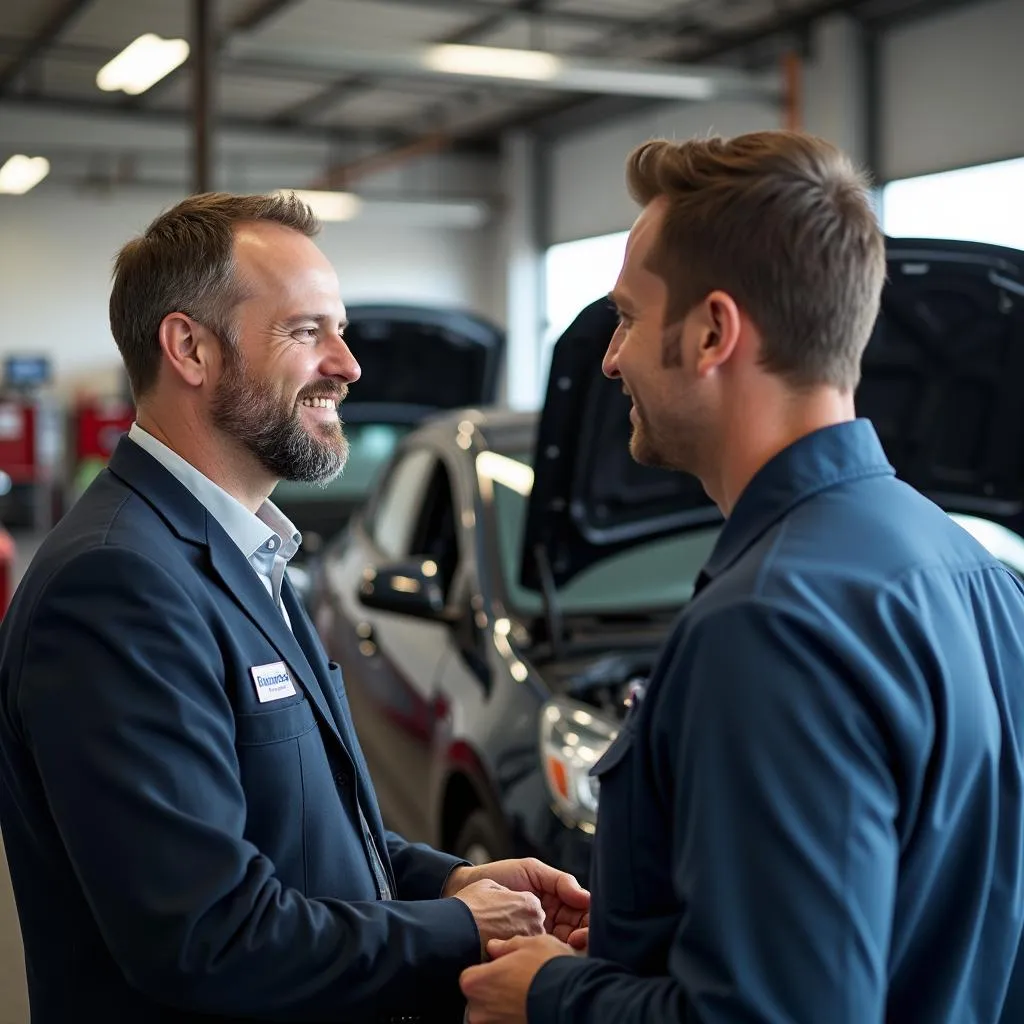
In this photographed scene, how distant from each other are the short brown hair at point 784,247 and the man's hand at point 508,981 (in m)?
0.60

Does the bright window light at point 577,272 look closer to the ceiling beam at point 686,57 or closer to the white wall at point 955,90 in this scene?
the ceiling beam at point 686,57

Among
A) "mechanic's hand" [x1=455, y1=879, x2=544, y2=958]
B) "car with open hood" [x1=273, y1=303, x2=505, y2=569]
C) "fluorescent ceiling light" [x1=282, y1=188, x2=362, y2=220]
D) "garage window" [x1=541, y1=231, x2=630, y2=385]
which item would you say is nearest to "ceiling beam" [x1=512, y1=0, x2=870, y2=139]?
"garage window" [x1=541, y1=231, x2=630, y2=385]

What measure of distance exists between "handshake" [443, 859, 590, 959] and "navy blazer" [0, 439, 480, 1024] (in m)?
0.05

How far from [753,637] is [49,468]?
636 inches

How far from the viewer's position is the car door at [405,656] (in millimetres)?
3859

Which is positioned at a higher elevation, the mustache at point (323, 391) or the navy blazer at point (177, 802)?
the mustache at point (323, 391)

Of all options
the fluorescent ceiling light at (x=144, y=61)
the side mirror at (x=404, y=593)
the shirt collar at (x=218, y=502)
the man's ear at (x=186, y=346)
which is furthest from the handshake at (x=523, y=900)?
the fluorescent ceiling light at (x=144, y=61)

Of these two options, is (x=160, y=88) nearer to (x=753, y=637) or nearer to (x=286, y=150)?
(x=286, y=150)

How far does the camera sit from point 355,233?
1764cm

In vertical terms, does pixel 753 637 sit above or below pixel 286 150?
below

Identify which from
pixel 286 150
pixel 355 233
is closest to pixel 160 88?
pixel 286 150

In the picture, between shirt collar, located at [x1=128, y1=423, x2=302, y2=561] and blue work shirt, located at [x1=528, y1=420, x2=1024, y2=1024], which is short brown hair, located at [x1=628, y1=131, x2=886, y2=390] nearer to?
blue work shirt, located at [x1=528, y1=420, x2=1024, y2=1024]

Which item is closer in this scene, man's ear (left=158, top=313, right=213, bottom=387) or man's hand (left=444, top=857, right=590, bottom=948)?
man's ear (left=158, top=313, right=213, bottom=387)

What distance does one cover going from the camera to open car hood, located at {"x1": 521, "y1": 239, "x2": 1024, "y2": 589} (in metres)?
3.08
